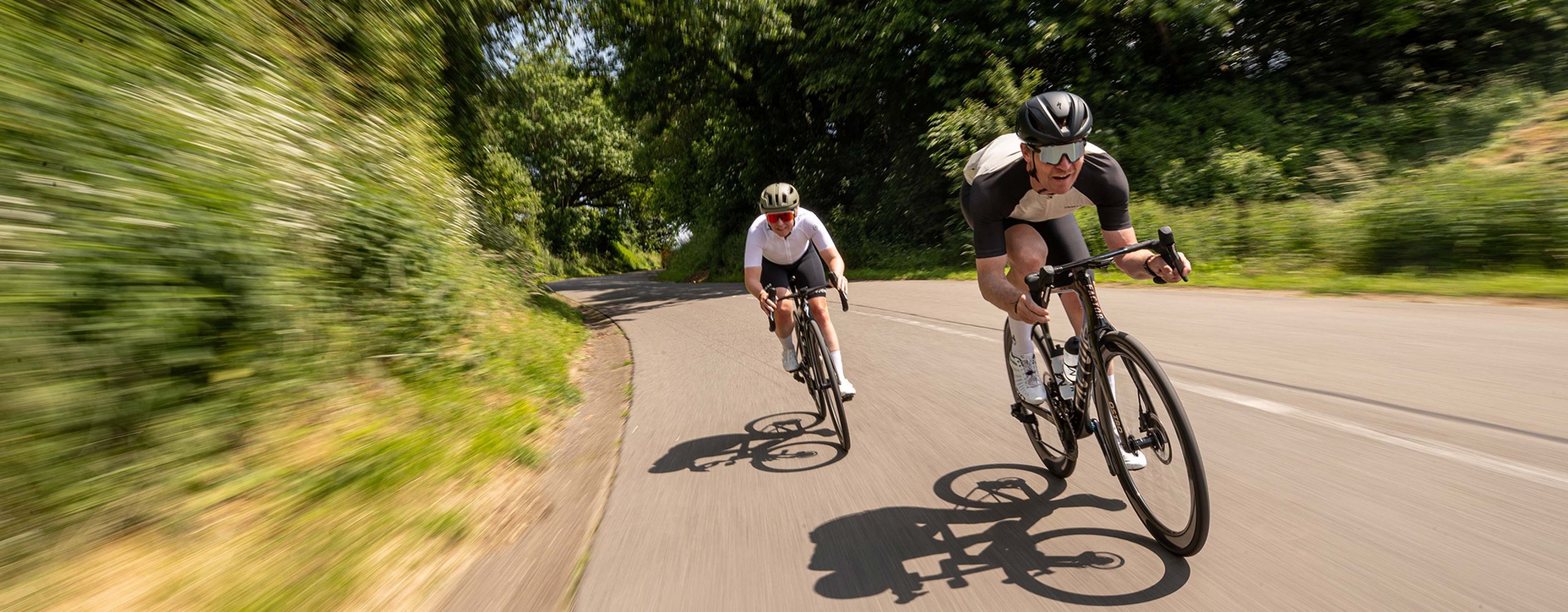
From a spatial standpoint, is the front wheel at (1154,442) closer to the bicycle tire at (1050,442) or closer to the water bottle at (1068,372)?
the water bottle at (1068,372)

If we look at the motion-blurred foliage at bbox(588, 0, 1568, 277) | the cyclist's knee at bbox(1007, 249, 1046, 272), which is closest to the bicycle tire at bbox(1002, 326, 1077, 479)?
the cyclist's knee at bbox(1007, 249, 1046, 272)

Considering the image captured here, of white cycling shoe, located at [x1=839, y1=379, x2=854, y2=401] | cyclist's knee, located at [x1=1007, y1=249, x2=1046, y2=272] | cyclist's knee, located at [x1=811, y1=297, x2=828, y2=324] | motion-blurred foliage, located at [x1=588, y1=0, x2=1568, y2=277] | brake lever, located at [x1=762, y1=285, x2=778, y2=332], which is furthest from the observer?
motion-blurred foliage, located at [x1=588, y1=0, x2=1568, y2=277]

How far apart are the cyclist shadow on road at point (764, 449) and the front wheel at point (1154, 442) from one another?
6.06 ft

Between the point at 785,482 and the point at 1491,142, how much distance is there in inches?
588

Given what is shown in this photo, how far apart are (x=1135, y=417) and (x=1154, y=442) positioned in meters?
0.14

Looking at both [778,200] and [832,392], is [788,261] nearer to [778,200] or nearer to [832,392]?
[778,200]

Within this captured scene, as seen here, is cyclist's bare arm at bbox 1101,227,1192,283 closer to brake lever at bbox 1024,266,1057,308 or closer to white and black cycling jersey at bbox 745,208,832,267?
brake lever at bbox 1024,266,1057,308

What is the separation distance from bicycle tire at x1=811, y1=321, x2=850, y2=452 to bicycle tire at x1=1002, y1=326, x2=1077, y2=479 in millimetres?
1097

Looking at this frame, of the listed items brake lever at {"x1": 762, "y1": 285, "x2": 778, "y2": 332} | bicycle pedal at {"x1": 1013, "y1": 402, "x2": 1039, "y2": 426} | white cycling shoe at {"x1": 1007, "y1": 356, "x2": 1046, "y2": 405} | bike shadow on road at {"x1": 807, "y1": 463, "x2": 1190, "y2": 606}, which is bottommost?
bike shadow on road at {"x1": 807, "y1": 463, "x2": 1190, "y2": 606}

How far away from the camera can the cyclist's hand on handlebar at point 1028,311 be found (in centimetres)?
291

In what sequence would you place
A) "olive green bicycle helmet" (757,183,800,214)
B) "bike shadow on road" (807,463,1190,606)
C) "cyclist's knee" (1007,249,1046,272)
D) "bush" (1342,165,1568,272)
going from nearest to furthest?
"bike shadow on road" (807,463,1190,606), "cyclist's knee" (1007,249,1046,272), "olive green bicycle helmet" (757,183,800,214), "bush" (1342,165,1568,272)

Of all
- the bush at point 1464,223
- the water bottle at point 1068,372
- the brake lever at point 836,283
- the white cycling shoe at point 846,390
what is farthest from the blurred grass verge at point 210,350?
the bush at point 1464,223

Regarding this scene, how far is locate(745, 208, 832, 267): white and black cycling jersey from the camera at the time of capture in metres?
5.31

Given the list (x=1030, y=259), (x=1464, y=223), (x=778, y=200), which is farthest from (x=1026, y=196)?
(x=1464, y=223)
